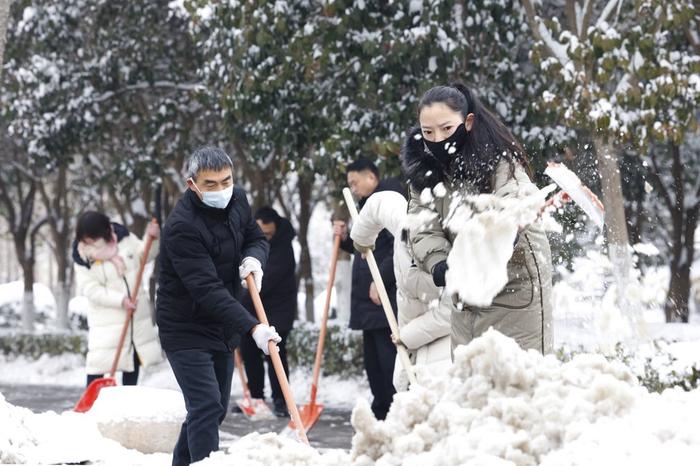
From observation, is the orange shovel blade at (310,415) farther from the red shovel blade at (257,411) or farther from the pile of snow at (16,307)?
the pile of snow at (16,307)

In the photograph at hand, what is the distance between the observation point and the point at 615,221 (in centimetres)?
798

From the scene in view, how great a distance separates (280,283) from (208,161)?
516cm

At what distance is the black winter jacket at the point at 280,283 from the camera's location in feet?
32.5

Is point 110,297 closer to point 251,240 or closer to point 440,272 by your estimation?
point 251,240

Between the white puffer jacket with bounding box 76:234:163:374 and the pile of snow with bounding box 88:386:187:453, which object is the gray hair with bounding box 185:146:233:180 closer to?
the pile of snow with bounding box 88:386:187:453

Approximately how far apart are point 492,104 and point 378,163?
4.45 ft

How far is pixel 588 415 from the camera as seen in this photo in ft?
8.61

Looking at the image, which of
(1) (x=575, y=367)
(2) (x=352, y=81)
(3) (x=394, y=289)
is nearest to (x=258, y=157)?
(2) (x=352, y=81)

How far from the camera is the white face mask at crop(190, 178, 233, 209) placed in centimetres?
489

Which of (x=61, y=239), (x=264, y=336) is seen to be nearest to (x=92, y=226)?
(x=264, y=336)

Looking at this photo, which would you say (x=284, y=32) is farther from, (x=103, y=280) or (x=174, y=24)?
(x=174, y=24)

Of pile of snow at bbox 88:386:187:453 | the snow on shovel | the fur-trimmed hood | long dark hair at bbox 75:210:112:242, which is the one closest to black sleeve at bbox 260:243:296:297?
long dark hair at bbox 75:210:112:242

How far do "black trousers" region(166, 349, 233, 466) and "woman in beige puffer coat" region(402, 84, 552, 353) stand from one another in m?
1.31

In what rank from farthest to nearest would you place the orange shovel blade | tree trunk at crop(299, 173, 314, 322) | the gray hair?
tree trunk at crop(299, 173, 314, 322), the orange shovel blade, the gray hair
